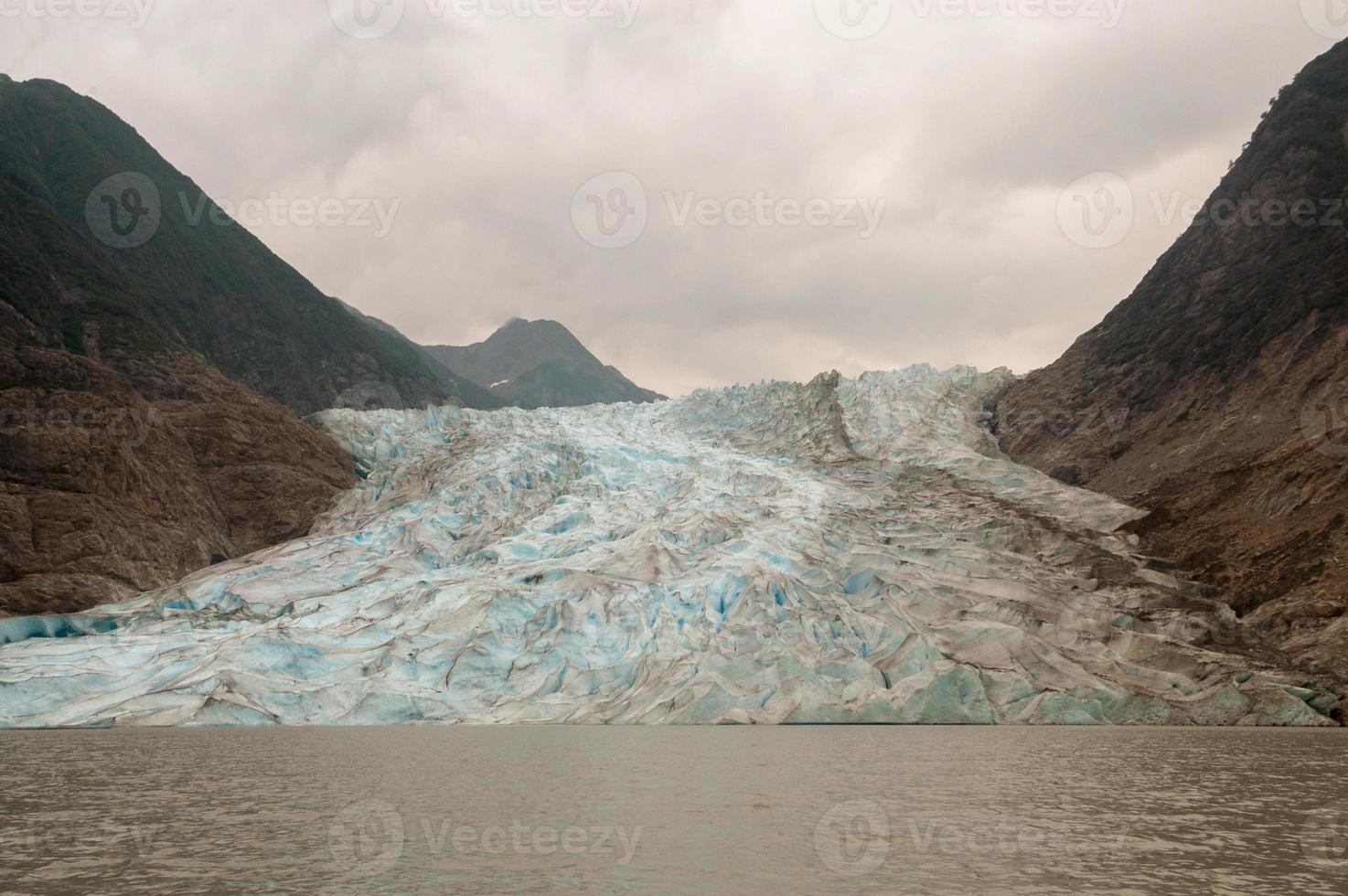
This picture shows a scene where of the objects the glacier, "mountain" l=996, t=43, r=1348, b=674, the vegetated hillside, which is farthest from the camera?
the vegetated hillside

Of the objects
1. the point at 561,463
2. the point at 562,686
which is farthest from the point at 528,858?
the point at 561,463

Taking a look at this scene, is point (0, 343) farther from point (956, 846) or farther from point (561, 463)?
point (956, 846)
